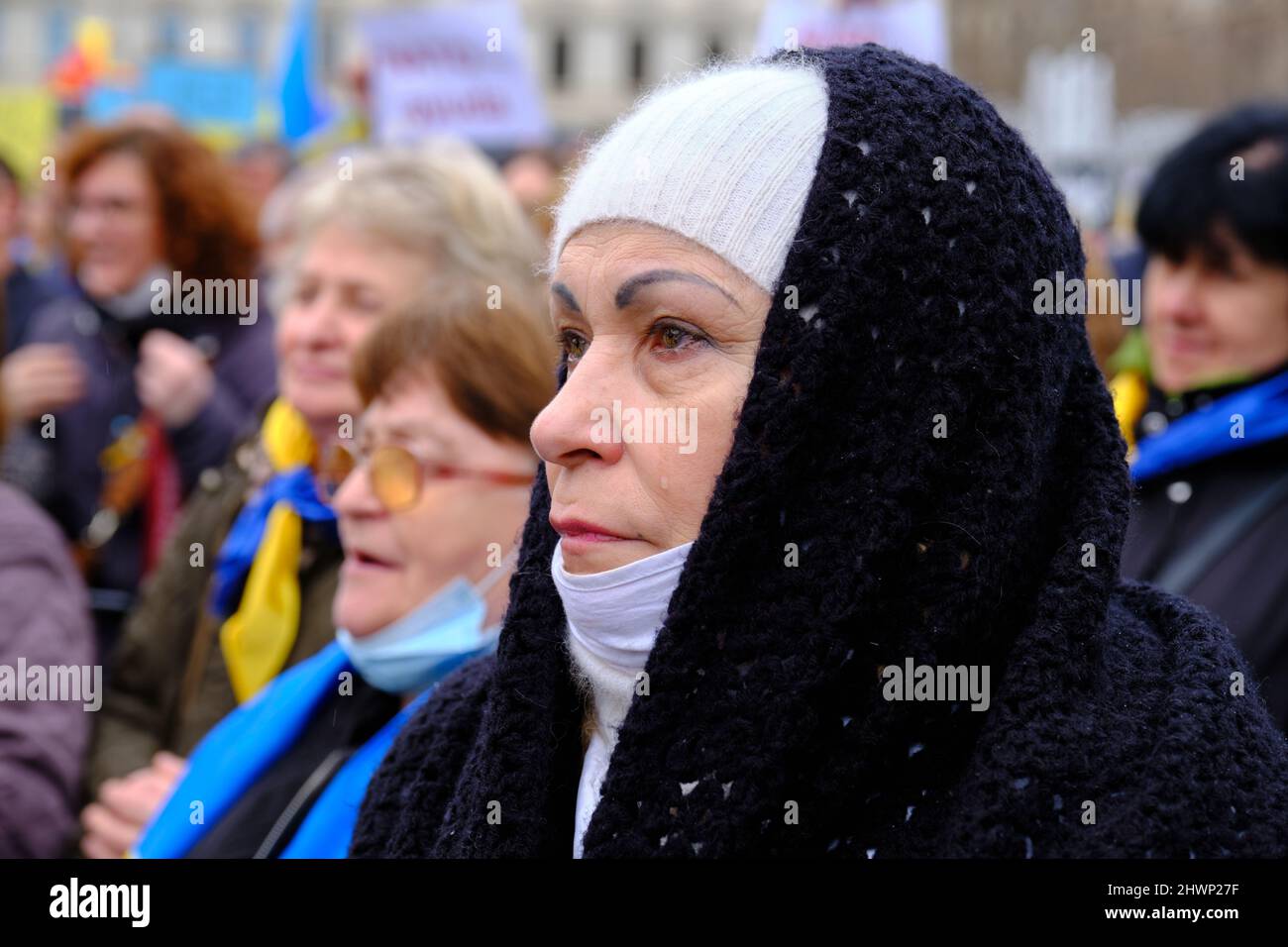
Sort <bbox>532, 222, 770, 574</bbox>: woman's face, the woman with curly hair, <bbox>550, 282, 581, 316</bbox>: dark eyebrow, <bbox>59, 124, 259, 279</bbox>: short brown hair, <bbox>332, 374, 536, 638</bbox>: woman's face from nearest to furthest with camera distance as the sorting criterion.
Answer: <bbox>532, 222, 770, 574</bbox>: woman's face
<bbox>550, 282, 581, 316</bbox>: dark eyebrow
<bbox>332, 374, 536, 638</bbox>: woman's face
the woman with curly hair
<bbox>59, 124, 259, 279</bbox>: short brown hair

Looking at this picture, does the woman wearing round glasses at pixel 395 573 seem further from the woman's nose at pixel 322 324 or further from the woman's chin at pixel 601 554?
the woman's chin at pixel 601 554

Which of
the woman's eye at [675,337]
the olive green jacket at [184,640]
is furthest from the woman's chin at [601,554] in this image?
the olive green jacket at [184,640]

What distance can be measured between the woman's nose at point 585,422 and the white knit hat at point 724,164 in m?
0.20

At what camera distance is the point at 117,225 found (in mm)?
5605

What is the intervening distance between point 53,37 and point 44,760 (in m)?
43.4

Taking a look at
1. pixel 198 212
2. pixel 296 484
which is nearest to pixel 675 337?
pixel 296 484

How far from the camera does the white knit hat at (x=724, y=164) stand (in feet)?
5.88

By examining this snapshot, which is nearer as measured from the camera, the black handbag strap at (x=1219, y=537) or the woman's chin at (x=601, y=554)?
the woman's chin at (x=601, y=554)

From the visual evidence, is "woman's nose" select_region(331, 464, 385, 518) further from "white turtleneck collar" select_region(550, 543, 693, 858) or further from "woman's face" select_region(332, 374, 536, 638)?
"white turtleneck collar" select_region(550, 543, 693, 858)

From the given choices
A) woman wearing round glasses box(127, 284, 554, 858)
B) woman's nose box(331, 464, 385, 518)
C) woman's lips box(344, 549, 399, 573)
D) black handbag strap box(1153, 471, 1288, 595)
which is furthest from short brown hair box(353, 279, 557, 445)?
black handbag strap box(1153, 471, 1288, 595)

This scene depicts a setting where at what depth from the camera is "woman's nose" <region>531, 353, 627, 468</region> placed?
1.83 meters

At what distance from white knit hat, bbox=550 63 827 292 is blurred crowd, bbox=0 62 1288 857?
1151 millimetres

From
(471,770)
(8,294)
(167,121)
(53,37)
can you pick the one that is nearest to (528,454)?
(471,770)
